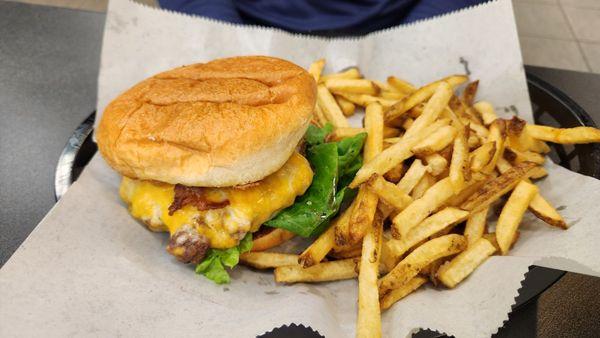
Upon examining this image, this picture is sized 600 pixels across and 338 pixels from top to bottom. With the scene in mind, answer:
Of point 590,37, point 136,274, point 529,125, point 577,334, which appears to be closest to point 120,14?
point 136,274

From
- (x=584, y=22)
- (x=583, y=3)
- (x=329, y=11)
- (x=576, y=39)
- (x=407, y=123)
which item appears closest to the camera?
(x=407, y=123)

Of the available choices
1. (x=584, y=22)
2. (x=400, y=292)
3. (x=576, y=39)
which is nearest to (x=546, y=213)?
(x=400, y=292)

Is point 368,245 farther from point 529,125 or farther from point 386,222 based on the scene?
point 529,125

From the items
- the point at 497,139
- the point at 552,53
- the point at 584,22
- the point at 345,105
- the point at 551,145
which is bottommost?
the point at 552,53

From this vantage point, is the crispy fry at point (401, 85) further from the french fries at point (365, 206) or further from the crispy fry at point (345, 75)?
the french fries at point (365, 206)

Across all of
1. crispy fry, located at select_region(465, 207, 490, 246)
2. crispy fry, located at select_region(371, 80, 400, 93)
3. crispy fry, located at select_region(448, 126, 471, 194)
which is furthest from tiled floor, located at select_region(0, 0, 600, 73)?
crispy fry, located at select_region(465, 207, 490, 246)

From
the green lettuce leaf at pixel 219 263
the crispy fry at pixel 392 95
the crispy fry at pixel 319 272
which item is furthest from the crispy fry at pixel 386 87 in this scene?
the green lettuce leaf at pixel 219 263

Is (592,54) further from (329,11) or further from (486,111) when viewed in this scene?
(486,111)
